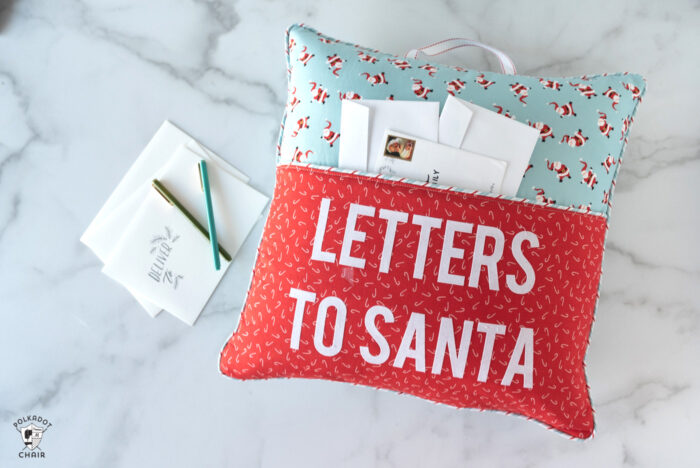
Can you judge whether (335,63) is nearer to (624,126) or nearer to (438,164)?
(438,164)

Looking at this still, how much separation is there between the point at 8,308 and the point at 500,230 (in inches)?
35.9

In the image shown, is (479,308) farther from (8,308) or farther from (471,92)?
(8,308)

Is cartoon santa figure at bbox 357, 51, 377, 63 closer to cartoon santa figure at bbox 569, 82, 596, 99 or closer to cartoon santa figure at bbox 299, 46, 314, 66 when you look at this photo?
cartoon santa figure at bbox 299, 46, 314, 66

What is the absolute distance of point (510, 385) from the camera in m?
0.66

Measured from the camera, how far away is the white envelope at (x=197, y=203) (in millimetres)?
899

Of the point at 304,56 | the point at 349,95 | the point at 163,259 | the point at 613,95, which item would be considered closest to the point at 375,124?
the point at 349,95

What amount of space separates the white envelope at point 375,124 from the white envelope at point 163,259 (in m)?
0.39

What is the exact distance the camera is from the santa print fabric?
0.64 m

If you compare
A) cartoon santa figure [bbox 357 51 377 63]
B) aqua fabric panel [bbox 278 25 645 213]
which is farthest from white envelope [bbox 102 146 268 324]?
cartoon santa figure [bbox 357 51 377 63]

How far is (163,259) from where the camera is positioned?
88 cm

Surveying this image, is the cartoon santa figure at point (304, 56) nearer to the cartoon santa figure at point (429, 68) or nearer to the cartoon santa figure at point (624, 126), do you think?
the cartoon santa figure at point (429, 68)

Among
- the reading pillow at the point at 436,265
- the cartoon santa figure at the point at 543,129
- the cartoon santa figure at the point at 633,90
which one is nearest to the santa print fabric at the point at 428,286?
the reading pillow at the point at 436,265

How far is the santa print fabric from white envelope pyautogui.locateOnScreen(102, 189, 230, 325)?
278mm

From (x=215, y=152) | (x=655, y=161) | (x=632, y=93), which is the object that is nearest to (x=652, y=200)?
(x=655, y=161)
